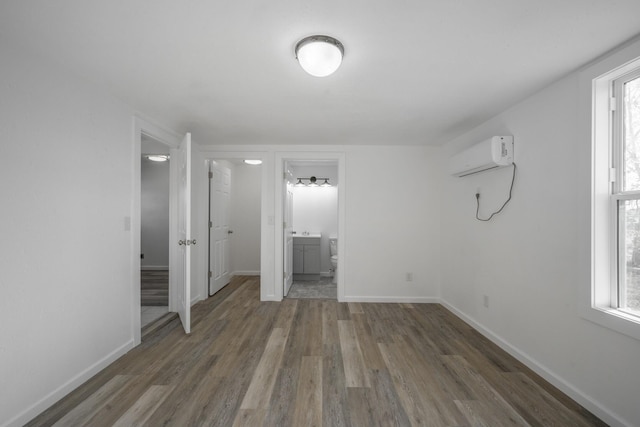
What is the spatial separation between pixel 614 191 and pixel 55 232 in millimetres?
3625

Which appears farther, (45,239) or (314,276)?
(314,276)

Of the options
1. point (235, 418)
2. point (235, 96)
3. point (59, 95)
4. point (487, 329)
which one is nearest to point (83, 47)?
point (59, 95)

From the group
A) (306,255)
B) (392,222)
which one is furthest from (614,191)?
(306,255)

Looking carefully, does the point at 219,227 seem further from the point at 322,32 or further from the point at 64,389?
the point at 322,32

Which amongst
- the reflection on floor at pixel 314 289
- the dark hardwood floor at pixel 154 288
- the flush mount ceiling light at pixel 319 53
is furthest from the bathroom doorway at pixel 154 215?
the flush mount ceiling light at pixel 319 53

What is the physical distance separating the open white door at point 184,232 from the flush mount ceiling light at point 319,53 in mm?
1706

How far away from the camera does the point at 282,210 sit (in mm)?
3785

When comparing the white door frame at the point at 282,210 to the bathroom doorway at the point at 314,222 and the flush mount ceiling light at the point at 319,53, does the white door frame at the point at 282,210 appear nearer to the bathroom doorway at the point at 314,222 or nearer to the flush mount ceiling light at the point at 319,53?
the bathroom doorway at the point at 314,222

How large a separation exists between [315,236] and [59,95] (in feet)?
12.6

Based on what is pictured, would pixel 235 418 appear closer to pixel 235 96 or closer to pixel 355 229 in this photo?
pixel 235 96

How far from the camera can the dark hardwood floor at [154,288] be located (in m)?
3.67

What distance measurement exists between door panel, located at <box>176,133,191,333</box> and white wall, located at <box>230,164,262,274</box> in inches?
86.9

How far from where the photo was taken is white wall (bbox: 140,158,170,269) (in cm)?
580

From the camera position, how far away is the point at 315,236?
16.4 feet
